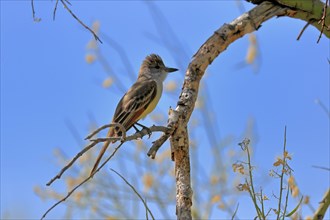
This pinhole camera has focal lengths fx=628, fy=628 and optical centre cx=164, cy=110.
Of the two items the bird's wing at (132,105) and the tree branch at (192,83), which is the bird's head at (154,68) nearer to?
the bird's wing at (132,105)

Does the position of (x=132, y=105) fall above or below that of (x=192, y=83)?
above

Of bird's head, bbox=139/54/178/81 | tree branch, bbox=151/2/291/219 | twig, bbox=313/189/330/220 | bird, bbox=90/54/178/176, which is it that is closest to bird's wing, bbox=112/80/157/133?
bird, bbox=90/54/178/176

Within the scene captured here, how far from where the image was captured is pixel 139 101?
5.53m

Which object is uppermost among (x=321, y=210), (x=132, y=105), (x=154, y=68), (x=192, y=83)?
(x=154, y=68)

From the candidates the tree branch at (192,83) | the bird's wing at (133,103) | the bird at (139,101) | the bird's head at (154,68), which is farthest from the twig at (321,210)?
the bird's head at (154,68)

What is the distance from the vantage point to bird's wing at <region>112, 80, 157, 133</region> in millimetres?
5312

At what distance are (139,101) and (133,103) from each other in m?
0.08

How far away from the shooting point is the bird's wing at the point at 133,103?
209 inches

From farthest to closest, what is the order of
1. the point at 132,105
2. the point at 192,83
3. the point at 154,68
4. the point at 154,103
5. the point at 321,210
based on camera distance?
the point at 154,68 < the point at 154,103 < the point at 132,105 < the point at 321,210 < the point at 192,83

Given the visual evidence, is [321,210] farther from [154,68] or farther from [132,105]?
[154,68]

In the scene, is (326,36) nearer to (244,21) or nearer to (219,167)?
(244,21)

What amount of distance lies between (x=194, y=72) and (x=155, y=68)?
93.8 inches

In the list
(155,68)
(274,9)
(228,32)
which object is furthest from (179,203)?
(155,68)

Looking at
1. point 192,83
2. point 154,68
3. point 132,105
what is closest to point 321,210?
point 192,83
